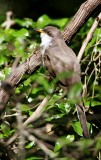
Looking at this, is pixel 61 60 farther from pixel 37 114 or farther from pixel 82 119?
pixel 37 114

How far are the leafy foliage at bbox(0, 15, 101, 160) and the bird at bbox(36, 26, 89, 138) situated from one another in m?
0.12

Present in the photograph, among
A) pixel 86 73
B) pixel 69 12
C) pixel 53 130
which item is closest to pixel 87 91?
pixel 86 73

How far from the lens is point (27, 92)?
5.75m

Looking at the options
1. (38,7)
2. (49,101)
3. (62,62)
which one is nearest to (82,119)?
(49,101)

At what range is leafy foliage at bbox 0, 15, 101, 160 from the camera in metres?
5.17

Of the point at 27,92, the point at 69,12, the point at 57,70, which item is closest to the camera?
the point at 57,70

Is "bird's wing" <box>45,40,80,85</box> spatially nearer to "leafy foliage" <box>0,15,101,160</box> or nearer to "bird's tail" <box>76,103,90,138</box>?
"leafy foliage" <box>0,15,101,160</box>

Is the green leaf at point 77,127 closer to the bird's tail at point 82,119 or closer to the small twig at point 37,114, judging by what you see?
the bird's tail at point 82,119

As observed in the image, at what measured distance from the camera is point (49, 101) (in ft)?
16.6

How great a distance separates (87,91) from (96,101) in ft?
2.23

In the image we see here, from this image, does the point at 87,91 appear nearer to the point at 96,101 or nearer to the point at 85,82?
the point at 85,82

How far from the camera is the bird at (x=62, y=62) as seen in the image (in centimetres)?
518

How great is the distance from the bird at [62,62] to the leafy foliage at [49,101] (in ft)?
0.39

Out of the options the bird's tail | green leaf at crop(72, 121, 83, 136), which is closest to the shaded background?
green leaf at crop(72, 121, 83, 136)
